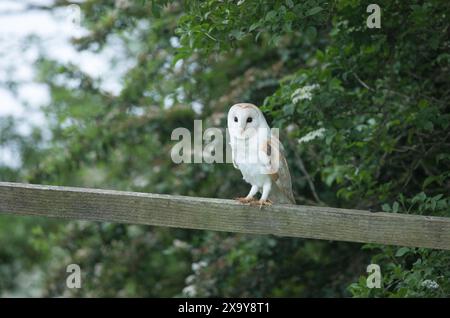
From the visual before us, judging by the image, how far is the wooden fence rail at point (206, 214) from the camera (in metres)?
2.54

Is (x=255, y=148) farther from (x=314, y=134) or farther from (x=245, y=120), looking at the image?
(x=314, y=134)

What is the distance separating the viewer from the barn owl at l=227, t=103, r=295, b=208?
3295mm

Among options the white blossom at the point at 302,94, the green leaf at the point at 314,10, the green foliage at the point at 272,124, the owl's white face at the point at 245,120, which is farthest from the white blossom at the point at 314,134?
the green leaf at the point at 314,10

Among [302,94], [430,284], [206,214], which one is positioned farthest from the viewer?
[302,94]

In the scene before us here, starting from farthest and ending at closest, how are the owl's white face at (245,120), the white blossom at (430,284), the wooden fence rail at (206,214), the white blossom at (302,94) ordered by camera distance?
the white blossom at (302,94) → the owl's white face at (245,120) → the white blossom at (430,284) → the wooden fence rail at (206,214)

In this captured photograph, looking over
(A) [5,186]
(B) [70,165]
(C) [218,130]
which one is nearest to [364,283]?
(A) [5,186]

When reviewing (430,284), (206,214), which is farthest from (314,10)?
(430,284)

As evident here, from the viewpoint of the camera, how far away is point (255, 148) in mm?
3338

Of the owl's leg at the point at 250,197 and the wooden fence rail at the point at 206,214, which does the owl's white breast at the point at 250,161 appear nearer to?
the owl's leg at the point at 250,197

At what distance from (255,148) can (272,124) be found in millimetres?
695

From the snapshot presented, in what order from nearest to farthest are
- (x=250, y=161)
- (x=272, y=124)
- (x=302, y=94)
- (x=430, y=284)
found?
(x=430, y=284)
(x=250, y=161)
(x=302, y=94)
(x=272, y=124)

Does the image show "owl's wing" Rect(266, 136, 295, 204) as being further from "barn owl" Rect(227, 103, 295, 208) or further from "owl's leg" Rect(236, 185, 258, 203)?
"owl's leg" Rect(236, 185, 258, 203)

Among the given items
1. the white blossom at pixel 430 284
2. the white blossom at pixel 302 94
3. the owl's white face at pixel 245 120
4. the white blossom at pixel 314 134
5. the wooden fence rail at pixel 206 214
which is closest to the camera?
the wooden fence rail at pixel 206 214
